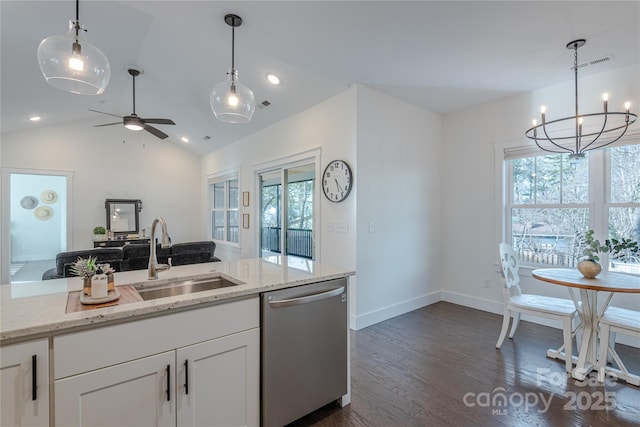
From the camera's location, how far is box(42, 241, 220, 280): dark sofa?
11.8 ft

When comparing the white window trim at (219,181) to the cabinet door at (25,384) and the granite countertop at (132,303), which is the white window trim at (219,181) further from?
the cabinet door at (25,384)

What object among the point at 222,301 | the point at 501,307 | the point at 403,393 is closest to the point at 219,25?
the point at 222,301

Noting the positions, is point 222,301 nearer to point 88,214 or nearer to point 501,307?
point 501,307

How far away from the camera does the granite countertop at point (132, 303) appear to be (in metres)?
1.13

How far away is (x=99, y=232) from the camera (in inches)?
254

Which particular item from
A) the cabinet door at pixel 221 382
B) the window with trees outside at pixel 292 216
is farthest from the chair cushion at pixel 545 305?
the window with trees outside at pixel 292 216

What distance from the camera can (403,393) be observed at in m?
2.21

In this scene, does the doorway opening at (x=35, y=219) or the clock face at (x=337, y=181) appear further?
the doorway opening at (x=35, y=219)

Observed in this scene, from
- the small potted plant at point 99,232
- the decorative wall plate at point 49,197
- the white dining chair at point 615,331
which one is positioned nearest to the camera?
the white dining chair at point 615,331

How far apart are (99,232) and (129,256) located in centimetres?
342

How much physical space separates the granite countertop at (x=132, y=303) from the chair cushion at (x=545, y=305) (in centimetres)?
186

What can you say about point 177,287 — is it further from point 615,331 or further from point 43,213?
point 43,213

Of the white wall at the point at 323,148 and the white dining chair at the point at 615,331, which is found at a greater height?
the white wall at the point at 323,148

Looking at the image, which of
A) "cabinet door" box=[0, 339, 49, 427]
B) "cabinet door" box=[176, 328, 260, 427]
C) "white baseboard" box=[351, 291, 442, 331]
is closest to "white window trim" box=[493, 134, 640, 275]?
"white baseboard" box=[351, 291, 442, 331]
